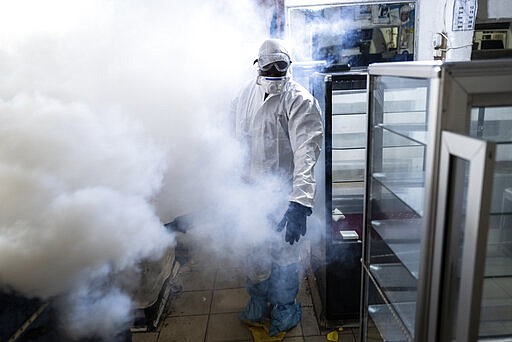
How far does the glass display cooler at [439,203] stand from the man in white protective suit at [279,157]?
52 cm

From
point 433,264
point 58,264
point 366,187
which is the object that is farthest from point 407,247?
point 58,264

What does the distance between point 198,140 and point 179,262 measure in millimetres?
1367

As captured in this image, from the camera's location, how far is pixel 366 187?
1.95 metres

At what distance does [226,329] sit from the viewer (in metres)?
2.70

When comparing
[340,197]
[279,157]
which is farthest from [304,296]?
[279,157]

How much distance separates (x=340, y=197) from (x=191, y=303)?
57.3 inches

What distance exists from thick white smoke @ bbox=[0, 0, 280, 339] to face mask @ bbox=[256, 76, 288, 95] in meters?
0.51

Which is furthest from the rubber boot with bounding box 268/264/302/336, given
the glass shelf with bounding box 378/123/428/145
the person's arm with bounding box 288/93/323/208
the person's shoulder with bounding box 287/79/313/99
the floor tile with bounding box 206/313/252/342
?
the glass shelf with bounding box 378/123/428/145

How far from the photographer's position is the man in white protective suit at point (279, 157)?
2377mm

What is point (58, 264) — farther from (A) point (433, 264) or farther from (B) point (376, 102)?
(B) point (376, 102)

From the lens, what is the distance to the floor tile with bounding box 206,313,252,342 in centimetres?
261

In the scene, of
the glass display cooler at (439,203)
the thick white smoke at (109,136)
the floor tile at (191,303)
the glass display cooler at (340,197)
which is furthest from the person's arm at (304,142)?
the floor tile at (191,303)

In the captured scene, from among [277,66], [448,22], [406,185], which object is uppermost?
[448,22]

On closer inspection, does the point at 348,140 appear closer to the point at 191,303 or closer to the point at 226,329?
the point at 226,329
